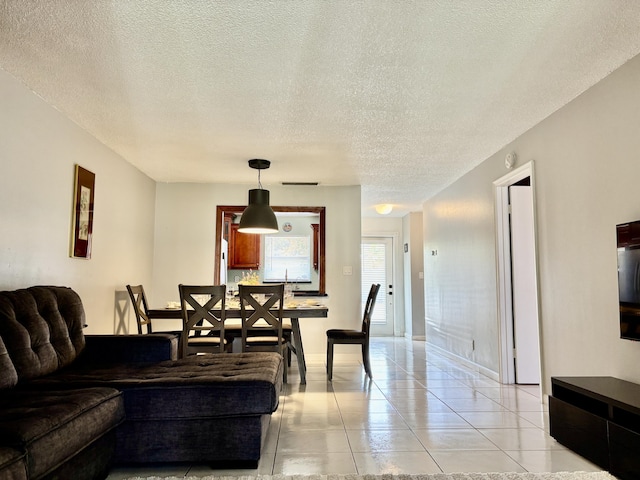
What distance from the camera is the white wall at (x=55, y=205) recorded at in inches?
116

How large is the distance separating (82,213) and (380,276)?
607cm

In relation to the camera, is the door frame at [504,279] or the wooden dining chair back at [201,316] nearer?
the wooden dining chair back at [201,316]

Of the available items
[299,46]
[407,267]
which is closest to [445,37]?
[299,46]

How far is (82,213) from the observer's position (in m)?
3.89

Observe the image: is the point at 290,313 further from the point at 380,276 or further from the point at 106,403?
the point at 380,276

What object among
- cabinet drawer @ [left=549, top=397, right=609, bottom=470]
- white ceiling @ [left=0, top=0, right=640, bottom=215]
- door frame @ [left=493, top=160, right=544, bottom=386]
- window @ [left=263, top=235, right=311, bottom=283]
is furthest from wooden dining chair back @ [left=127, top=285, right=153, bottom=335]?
cabinet drawer @ [left=549, top=397, right=609, bottom=470]

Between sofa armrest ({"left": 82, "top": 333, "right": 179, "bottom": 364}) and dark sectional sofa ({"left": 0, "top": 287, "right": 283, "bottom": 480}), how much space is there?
4.0 inches

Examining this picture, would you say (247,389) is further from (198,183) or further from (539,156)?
(198,183)

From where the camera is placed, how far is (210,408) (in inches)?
90.5

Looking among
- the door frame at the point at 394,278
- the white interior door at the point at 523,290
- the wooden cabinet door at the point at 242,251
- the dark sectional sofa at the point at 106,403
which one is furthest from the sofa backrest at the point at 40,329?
the door frame at the point at 394,278

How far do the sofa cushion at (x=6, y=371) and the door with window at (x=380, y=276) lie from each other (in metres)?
7.04

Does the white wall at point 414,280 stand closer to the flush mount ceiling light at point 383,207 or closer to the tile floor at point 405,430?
the flush mount ceiling light at point 383,207

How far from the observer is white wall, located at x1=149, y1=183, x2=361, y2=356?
602cm

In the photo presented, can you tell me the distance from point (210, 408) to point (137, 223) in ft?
12.0
